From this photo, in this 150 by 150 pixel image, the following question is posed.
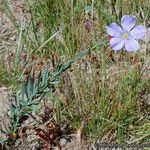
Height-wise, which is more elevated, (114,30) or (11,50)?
(114,30)

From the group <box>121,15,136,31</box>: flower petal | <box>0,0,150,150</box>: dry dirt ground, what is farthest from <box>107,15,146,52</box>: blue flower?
<box>0,0,150,150</box>: dry dirt ground

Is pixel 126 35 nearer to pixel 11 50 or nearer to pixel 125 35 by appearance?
pixel 125 35

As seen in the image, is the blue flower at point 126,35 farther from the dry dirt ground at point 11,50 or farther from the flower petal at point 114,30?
the dry dirt ground at point 11,50

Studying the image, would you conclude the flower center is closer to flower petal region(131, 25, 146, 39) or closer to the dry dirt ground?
flower petal region(131, 25, 146, 39)

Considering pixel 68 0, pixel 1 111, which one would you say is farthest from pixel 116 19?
pixel 1 111

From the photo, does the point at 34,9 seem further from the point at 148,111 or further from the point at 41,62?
the point at 148,111

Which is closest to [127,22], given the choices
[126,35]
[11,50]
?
[126,35]

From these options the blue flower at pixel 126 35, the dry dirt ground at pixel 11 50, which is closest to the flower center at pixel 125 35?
the blue flower at pixel 126 35
